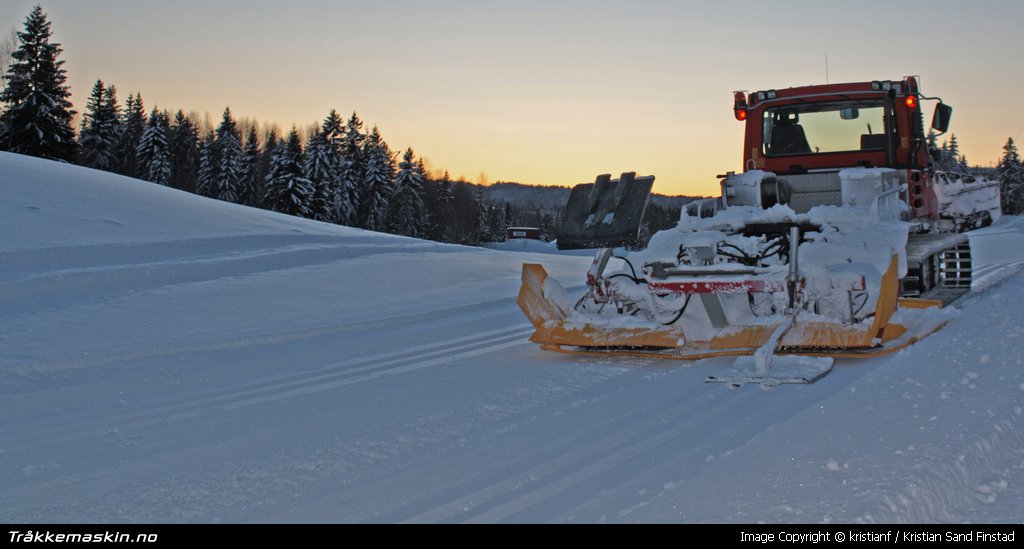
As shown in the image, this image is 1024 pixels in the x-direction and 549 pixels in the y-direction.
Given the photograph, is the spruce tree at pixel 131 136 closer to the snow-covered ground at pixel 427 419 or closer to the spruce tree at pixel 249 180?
the spruce tree at pixel 249 180

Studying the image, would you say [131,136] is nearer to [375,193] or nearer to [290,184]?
[375,193]

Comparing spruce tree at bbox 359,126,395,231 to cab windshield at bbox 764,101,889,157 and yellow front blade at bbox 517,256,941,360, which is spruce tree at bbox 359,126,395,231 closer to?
cab windshield at bbox 764,101,889,157

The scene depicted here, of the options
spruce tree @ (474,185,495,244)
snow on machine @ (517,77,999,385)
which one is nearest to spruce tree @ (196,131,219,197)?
spruce tree @ (474,185,495,244)

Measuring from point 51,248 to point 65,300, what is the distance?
1957 mm

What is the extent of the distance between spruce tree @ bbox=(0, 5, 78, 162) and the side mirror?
42.3 meters

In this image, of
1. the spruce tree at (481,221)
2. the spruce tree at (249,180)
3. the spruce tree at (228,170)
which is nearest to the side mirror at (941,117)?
the spruce tree at (228,170)

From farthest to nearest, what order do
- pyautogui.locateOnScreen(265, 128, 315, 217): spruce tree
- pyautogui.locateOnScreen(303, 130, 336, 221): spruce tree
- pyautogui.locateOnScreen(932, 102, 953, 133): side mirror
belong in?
1. pyautogui.locateOnScreen(303, 130, 336, 221): spruce tree
2. pyautogui.locateOnScreen(265, 128, 315, 217): spruce tree
3. pyautogui.locateOnScreen(932, 102, 953, 133): side mirror

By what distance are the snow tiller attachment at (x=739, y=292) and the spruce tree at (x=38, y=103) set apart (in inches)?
1627

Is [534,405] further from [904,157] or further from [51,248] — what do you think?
[51,248]

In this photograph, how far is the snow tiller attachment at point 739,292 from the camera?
5883mm

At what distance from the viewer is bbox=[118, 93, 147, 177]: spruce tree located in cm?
6576

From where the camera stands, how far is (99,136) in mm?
55250
